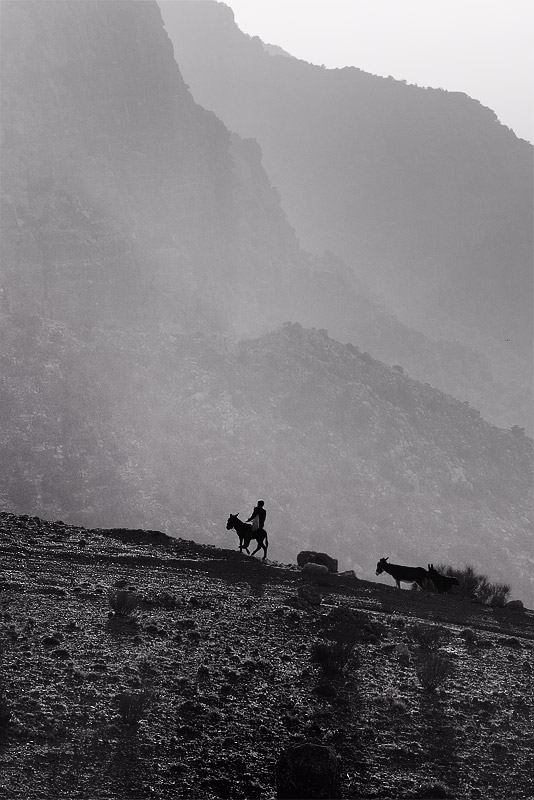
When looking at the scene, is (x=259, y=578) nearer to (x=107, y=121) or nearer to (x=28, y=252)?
(x=28, y=252)

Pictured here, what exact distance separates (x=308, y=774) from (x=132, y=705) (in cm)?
236

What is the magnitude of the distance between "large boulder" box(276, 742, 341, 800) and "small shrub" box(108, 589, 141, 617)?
5.25m

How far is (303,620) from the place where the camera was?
14297mm

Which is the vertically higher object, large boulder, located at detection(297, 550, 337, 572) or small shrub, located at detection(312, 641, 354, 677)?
large boulder, located at detection(297, 550, 337, 572)

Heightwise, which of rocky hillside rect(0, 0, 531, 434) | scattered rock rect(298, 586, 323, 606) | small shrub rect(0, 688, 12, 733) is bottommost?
small shrub rect(0, 688, 12, 733)

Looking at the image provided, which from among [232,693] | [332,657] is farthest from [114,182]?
[232,693]

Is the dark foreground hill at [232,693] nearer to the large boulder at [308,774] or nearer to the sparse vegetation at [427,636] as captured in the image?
the sparse vegetation at [427,636]

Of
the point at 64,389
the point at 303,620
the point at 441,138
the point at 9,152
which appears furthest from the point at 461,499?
the point at 441,138

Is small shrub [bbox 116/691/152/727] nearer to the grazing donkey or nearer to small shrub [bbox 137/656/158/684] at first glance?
small shrub [bbox 137/656/158/684]

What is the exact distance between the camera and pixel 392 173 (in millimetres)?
169625

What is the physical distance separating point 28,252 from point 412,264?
90.1 meters

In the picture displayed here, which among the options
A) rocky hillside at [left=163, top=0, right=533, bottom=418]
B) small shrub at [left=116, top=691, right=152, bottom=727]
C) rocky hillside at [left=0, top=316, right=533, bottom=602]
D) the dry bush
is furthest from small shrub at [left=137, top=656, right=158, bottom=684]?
rocky hillside at [left=163, top=0, right=533, bottom=418]

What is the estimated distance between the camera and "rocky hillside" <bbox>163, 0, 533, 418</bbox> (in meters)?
152

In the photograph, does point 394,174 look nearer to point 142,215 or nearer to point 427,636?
point 142,215
